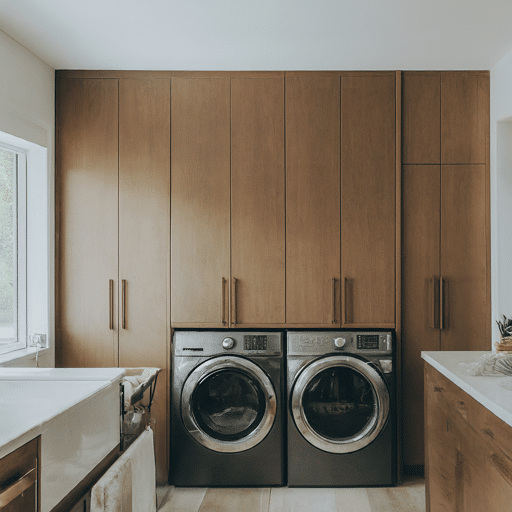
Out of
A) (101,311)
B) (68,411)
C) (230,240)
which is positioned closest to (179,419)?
(101,311)

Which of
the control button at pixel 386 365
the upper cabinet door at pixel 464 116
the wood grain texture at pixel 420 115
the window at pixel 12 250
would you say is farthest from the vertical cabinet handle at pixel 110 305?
the upper cabinet door at pixel 464 116

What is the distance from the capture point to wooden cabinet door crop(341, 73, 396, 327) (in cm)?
294

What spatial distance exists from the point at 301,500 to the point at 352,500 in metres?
0.29

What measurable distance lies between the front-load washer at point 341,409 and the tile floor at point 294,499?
7cm

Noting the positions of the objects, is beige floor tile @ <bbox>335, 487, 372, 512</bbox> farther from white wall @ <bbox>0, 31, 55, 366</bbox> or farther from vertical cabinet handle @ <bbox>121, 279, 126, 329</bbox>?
white wall @ <bbox>0, 31, 55, 366</bbox>

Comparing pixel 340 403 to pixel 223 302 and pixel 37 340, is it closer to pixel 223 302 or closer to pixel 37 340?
pixel 223 302

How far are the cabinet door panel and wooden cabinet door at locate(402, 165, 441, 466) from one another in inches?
2.2

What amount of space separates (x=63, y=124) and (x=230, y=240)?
1260mm

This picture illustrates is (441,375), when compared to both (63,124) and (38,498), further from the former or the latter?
(63,124)

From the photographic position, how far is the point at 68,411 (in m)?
1.43

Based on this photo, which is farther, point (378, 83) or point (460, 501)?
point (378, 83)

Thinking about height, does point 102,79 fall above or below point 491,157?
above

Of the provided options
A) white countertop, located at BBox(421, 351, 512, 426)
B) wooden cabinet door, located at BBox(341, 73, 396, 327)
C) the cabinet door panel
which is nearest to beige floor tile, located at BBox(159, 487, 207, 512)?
wooden cabinet door, located at BBox(341, 73, 396, 327)

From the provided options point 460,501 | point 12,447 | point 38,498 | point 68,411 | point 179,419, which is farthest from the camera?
point 179,419
